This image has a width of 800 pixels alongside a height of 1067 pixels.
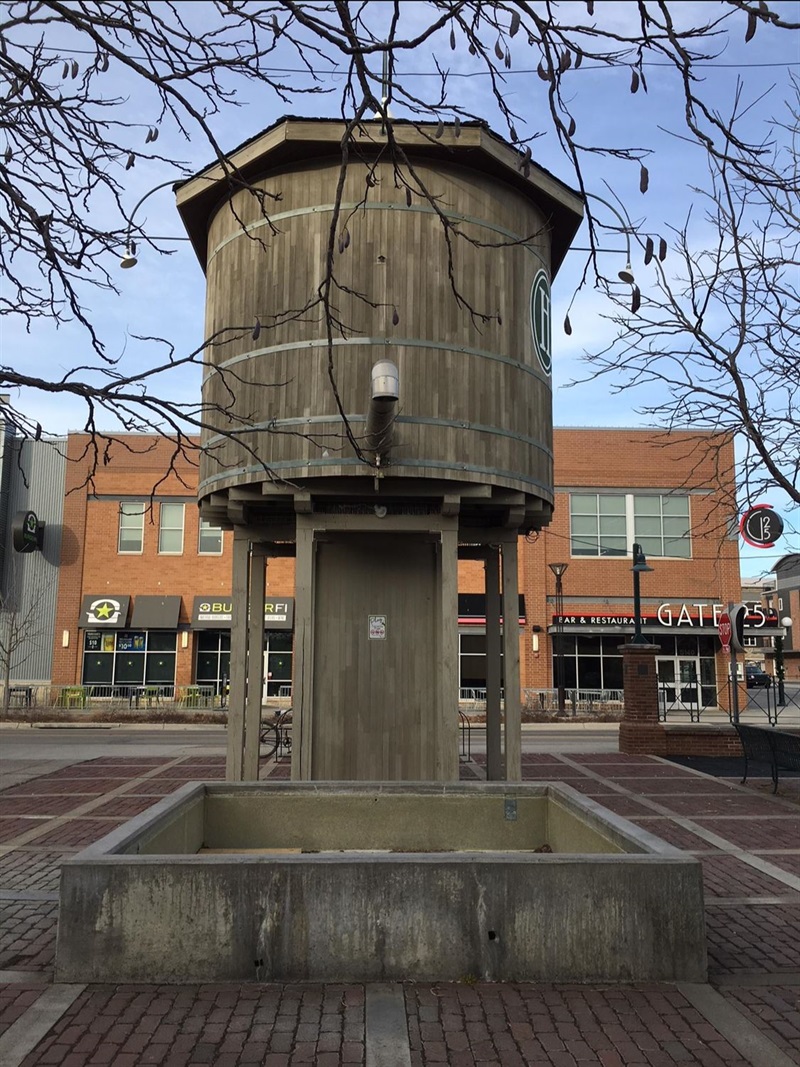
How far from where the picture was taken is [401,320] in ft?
29.2

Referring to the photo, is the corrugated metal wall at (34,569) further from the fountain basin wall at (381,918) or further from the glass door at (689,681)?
the fountain basin wall at (381,918)

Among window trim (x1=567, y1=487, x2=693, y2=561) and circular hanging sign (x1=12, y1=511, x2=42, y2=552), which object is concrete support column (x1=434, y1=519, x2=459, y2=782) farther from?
circular hanging sign (x1=12, y1=511, x2=42, y2=552)

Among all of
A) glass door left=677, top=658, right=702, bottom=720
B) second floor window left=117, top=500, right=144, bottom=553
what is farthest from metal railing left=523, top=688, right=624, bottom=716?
second floor window left=117, top=500, right=144, bottom=553

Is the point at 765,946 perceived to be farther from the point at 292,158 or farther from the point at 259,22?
the point at 292,158

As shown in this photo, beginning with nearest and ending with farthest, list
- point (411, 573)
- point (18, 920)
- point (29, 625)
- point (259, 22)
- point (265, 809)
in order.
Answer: point (259, 22)
point (18, 920)
point (265, 809)
point (411, 573)
point (29, 625)

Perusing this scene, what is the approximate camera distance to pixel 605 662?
A: 109 ft

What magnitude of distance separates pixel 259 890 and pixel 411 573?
238 inches

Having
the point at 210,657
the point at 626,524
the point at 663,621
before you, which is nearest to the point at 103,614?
the point at 210,657

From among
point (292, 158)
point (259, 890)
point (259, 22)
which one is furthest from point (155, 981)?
point (292, 158)

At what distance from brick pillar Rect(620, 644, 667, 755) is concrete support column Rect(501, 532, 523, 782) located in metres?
6.98

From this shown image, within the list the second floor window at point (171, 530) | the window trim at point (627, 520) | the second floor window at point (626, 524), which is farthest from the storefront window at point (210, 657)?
the second floor window at point (626, 524)

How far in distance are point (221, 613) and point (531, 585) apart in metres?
11.6

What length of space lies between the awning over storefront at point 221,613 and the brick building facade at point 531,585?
0.05 m

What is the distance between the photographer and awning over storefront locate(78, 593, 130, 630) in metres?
33.1
